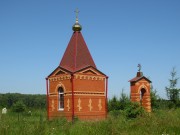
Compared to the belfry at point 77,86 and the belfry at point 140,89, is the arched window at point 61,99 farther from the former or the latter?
the belfry at point 140,89

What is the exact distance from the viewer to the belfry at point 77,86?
19.1 metres

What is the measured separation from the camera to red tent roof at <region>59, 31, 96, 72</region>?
19.7 m

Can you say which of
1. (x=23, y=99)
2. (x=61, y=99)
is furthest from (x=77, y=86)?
(x=23, y=99)

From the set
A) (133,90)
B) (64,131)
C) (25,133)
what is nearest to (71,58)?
(133,90)

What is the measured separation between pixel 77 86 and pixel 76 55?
88.4 inches

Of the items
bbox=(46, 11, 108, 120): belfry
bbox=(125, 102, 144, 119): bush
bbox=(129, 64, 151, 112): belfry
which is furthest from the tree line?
bbox=(125, 102, 144, 119): bush

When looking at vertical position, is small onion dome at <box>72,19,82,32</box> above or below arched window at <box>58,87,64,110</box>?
above

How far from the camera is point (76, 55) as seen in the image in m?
20.0

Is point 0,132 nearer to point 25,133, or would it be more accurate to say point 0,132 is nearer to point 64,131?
point 25,133

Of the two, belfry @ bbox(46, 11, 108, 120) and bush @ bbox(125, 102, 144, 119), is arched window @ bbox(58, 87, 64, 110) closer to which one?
belfry @ bbox(46, 11, 108, 120)

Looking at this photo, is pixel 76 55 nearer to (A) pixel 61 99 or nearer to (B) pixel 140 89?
(A) pixel 61 99

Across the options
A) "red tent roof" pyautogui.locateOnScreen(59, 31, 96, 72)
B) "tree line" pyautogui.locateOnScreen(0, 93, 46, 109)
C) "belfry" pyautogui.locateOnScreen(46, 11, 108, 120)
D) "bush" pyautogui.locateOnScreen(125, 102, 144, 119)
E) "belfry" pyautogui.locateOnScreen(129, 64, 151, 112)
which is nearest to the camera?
"bush" pyautogui.locateOnScreen(125, 102, 144, 119)

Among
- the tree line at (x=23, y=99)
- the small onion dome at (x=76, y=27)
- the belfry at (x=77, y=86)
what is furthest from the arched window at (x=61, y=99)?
the tree line at (x=23, y=99)

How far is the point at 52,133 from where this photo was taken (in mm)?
8586
